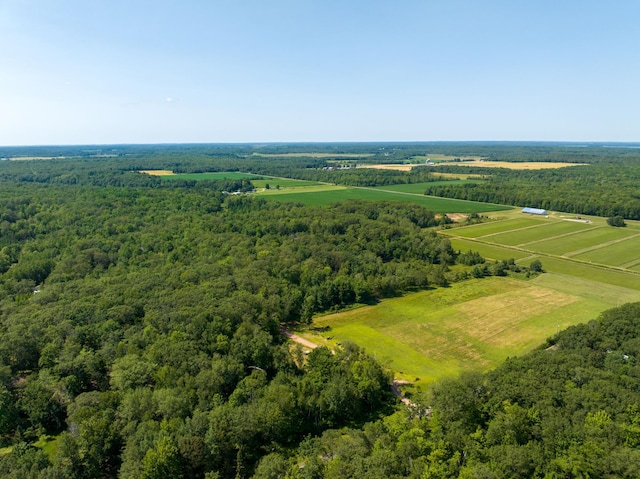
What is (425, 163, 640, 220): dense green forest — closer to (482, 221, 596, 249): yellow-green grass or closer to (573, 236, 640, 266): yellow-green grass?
(482, 221, 596, 249): yellow-green grass

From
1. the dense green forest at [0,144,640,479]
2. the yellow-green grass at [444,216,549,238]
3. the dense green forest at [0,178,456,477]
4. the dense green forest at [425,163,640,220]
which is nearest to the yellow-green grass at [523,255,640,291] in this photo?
the dense green forest at [0,178,456,477]

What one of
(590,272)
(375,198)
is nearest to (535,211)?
(375,198)

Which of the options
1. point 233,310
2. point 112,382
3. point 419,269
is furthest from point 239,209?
point 112,382

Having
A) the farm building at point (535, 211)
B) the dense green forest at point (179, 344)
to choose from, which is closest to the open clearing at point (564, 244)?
the farm building at point (535, 211)

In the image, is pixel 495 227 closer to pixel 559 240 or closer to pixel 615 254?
pixel 559 240

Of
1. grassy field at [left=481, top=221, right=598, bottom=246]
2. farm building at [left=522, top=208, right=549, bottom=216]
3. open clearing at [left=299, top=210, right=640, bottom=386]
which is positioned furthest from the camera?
farm building at [left=522, top=208, right=549, bottom=216]
